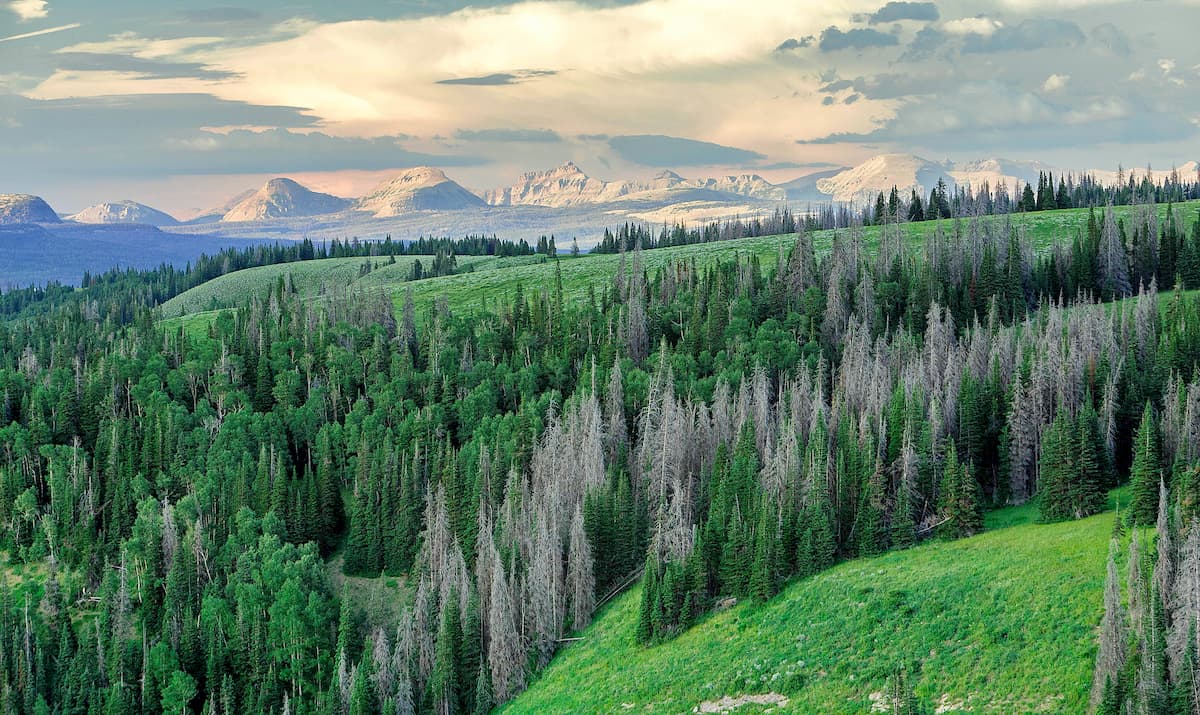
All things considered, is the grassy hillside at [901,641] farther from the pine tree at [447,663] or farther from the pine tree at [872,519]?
the pine tree at [447,663]

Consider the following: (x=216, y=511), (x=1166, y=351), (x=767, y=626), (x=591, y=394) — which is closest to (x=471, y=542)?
(x=591, y=394)

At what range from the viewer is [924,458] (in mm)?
111125

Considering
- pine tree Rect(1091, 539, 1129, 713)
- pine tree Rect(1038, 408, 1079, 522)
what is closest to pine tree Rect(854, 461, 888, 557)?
pine tree Rect(1038, 408, 1079, 522)

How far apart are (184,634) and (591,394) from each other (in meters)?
57.2

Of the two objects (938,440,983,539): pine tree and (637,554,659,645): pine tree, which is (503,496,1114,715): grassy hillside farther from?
(938,440,983,539): pine tree

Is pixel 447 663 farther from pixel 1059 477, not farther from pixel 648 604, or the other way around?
pixel 1059 477

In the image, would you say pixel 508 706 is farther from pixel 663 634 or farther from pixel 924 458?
pixel 924 458

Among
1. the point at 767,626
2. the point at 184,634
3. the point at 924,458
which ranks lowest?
the point at 184,634

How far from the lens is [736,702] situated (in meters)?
81.9

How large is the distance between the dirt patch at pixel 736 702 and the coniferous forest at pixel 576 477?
31.5ft

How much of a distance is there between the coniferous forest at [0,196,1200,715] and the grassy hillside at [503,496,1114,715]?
237cm

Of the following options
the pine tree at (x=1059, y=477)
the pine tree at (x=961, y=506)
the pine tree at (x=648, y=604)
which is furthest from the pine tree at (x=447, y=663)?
the pine tree at (x=1059, y=477)

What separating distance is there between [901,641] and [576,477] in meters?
60.0

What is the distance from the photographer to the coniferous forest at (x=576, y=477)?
10169 centimetres
